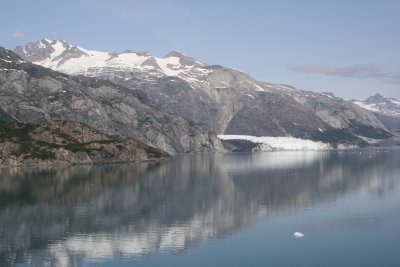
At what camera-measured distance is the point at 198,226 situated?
108938 millimetres

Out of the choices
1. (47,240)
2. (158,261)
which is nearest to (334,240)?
(158,261)

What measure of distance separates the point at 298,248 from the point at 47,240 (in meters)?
43.1

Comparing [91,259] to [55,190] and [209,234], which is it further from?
[55,190]

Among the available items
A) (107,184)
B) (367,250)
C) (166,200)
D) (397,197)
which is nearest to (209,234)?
(367,250)

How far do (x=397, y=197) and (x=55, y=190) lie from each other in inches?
4089

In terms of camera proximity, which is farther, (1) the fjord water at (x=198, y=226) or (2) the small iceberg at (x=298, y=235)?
(2) the small iceberg at (x=298, y=235)

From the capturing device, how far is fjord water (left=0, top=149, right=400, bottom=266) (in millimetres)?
82062

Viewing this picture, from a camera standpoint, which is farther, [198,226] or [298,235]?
[198,226]

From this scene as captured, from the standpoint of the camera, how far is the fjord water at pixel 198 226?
82062mm

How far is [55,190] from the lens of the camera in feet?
569

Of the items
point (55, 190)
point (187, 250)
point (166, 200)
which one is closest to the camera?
point (187, 250)

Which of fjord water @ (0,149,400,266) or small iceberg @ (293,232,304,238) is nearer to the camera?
fjord water @ (0,149,400,266)

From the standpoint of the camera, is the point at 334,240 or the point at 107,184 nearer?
the point at 334,240

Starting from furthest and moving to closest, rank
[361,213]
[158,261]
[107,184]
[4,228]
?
[107,184] → [361,213] → [4,228] → [158,261]
